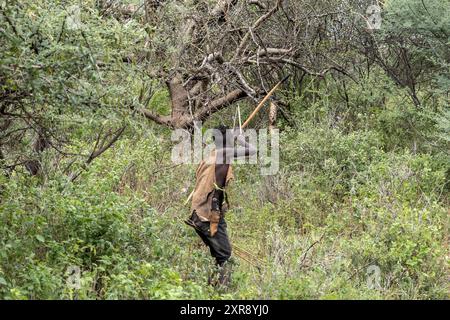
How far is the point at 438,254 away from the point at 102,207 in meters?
3.24

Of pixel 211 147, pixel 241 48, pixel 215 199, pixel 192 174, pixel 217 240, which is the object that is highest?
pixel 241 48

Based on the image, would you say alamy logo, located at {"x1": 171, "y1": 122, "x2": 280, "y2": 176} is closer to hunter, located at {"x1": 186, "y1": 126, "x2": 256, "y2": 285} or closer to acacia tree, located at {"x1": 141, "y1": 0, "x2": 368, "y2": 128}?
acacia tree, located at {"x1": 141, "y1": 0, "x2": 368, "y2": 128}

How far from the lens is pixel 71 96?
18.9 feet

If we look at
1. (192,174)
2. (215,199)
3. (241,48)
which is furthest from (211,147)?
(215,199)

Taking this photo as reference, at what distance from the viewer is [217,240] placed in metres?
6.99

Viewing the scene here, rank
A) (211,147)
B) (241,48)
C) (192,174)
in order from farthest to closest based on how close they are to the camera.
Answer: (241,48)
(211,147)
(192,174)

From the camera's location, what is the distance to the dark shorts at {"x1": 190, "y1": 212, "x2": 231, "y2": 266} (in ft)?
22.9

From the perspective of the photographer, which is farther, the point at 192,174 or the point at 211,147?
the point at 211,147

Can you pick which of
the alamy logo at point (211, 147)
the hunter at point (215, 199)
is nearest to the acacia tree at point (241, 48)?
the alamy logo at point (211, 147)

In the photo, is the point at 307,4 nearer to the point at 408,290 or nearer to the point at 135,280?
the point at 408,290

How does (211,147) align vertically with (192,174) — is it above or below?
above

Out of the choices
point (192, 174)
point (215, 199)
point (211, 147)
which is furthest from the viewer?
point (211, 147)

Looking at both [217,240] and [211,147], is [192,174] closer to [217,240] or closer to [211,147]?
[211,147]
